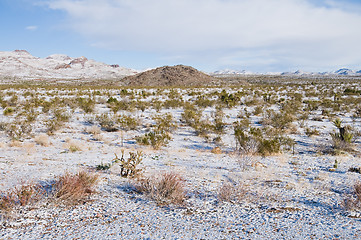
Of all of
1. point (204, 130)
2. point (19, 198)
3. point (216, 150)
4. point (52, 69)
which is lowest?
point (216, 150)

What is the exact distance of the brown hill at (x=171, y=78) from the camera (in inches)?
2098

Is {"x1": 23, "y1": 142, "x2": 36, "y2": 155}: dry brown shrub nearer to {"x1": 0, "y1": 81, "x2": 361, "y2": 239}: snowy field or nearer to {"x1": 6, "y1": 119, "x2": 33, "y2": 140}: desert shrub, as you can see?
{"x1": 0, "y1": 81, "x2": 361, "y2": 239}: snowy field

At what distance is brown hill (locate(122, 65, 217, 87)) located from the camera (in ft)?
175

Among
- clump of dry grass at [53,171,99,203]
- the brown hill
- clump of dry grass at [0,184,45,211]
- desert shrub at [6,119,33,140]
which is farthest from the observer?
the brown hill

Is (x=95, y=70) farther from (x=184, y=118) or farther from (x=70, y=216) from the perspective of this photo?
(x=70, y=216)

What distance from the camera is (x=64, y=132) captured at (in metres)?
11.1

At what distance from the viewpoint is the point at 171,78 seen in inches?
2199

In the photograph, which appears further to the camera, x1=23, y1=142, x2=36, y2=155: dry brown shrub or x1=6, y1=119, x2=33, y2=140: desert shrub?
x1=6, y1=119, x2=33, y2=140: desert shrub

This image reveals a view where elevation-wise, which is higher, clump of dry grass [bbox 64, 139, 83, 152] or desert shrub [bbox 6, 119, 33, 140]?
desert shrub [bbox 6, 119, 33, 140]

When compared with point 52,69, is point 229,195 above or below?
below

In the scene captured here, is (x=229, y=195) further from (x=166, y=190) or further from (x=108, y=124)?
(x=108, y=124)

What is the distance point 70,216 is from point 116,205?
2.44 ft

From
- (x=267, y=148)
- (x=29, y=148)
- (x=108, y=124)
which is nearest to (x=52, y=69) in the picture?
(x=108, y=124)

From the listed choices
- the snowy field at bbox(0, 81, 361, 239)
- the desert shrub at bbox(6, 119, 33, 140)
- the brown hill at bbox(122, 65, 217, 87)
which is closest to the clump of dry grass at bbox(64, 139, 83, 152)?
the snowy field at bbox(0, 81, 361, 239)
